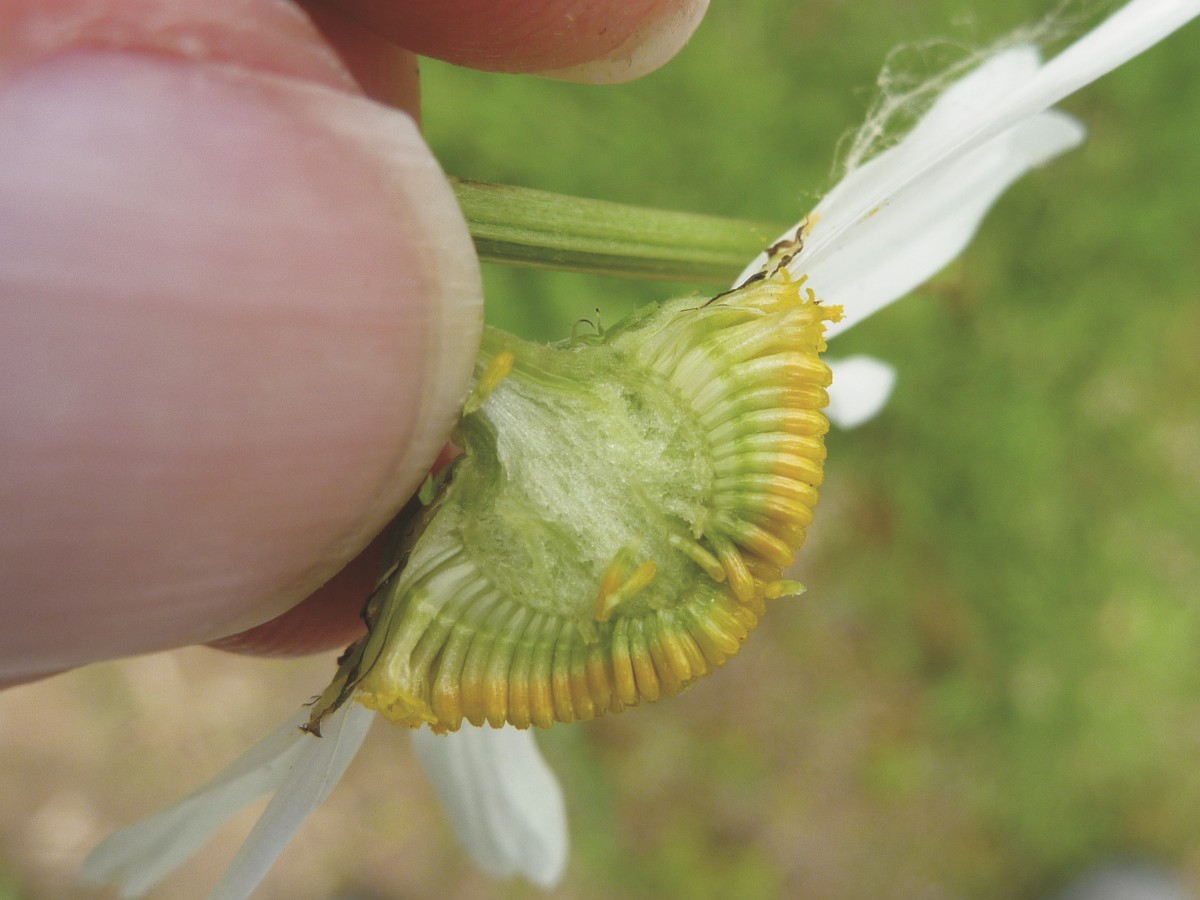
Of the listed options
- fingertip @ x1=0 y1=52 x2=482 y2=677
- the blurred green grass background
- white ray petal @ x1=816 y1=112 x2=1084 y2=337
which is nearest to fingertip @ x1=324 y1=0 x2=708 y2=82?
fingertip @ x1=0 y1=52 x2=482 y2=677

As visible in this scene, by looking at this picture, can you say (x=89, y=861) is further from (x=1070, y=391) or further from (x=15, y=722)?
(x=1070, y=391)

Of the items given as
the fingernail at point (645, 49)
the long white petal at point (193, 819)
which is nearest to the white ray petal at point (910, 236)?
the fingernail at point (645, 49)

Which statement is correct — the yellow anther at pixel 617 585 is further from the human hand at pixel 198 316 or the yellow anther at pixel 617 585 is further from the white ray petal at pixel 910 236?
the white ray petal at pixel 910 236

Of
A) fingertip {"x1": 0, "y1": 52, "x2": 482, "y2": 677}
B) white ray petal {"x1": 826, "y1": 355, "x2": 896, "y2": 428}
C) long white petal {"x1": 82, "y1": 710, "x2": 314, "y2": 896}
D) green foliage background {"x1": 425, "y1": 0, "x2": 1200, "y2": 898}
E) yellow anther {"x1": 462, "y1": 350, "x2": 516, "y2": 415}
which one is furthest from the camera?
green foliage background {"x1": 425, "y1": 0, "x2": 1200, "y2": 898}

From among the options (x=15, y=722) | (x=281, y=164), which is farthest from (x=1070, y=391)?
(x=15, y=722)

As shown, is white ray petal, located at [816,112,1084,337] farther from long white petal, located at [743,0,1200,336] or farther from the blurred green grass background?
the blurred green grass background

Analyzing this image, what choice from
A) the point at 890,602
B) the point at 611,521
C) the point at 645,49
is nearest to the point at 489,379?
the point at 611,521

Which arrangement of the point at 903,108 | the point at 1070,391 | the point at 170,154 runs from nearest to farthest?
the point at 170,154, the point at 903,108, the point at 1070,391
